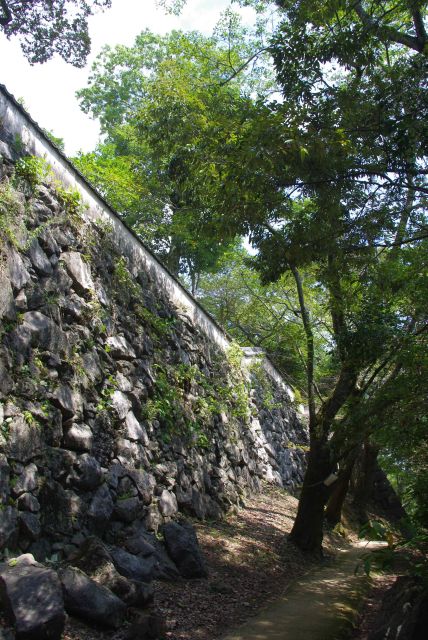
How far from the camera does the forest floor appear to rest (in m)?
5.60

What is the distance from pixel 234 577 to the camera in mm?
7402

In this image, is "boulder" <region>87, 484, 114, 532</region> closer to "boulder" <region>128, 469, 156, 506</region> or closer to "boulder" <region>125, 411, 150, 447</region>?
"boulder" <region>128, 469, 156, 506</region>

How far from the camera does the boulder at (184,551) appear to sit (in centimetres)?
676

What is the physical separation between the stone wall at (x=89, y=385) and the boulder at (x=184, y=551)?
0.24 meters

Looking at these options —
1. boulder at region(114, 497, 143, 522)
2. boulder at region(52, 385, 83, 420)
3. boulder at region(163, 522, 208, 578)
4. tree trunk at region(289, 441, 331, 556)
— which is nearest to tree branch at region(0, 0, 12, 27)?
boulder at region(52, 385, 83, 420)

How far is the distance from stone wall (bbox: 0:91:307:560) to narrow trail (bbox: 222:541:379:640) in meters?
1.70

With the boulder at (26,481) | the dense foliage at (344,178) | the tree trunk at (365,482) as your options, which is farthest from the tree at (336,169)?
the tree trunk at (365,482)

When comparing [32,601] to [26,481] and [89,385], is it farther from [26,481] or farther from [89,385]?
[89,385]

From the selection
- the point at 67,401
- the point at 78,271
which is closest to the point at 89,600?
the point at 67,401

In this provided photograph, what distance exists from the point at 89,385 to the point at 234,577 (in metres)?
3.18

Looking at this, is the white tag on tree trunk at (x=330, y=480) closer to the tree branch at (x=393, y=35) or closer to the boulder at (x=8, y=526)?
the boulder at (x=8, y=526)

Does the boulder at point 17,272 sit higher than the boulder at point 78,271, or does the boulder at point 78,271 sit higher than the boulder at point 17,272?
the boulder at point 78,271

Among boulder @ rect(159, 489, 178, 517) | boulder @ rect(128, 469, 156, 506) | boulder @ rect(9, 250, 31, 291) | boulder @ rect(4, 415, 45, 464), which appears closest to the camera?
boulder @ rect(4, 415, 45, 464)

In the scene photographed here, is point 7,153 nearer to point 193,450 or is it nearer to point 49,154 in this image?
point 49,154
